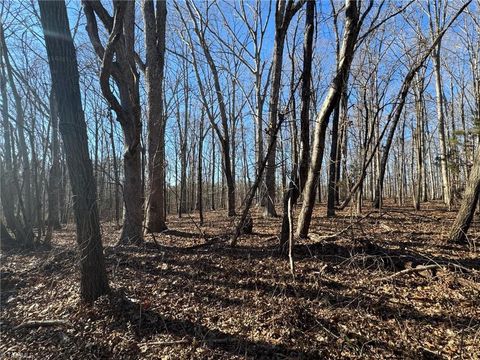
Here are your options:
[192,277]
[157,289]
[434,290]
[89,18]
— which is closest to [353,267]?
[434,290]

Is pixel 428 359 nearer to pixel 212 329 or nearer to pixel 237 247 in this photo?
pixel 212 329

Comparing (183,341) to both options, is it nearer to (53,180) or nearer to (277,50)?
(277,50)

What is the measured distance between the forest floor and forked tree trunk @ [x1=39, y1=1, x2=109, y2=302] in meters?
0.49

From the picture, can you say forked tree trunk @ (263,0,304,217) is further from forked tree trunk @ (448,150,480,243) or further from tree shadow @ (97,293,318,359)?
forked tree trunk @ (448,150,480,243)

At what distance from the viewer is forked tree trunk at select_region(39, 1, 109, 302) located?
3.56 meters

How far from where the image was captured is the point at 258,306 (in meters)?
3.60

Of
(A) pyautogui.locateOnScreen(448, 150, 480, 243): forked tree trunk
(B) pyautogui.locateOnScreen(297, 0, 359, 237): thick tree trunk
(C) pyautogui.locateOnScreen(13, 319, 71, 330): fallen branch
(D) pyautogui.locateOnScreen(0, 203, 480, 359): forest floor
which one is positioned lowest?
(C) pyautogui.locateOnScreen(13, 319, 71, 330): fallen branch

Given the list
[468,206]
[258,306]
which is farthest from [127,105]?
[468,206]

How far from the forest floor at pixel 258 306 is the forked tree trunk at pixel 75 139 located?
49cm

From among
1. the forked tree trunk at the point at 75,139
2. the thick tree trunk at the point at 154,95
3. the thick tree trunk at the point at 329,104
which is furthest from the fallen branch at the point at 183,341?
the thick tree trunk at the point at 154,95

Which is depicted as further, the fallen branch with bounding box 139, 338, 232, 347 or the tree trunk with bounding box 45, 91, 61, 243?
the tree trunk with bounding box 45, 91, 61, 243

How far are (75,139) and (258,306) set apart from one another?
10.7 feet

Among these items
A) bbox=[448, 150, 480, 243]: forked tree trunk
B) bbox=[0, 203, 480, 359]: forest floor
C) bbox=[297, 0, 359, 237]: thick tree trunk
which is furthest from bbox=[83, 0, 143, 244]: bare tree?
bbox=[448, 150, 480, 243]: forked tree trunk

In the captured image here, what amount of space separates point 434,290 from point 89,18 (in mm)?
6933
